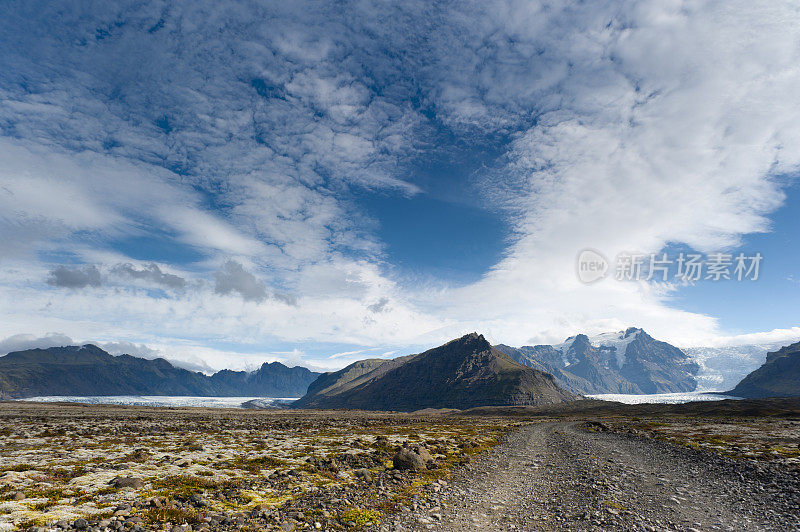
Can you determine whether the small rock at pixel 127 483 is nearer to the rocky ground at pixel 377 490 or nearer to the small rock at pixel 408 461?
the rocky ground at pixel 377 490

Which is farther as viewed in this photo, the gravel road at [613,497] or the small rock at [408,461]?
the small rock at [408,461]

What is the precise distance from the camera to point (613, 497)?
17797mm

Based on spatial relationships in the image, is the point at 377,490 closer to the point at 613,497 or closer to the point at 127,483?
the point at 613,497

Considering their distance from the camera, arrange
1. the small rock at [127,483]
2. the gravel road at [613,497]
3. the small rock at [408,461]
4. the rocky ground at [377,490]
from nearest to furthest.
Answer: the rocky ground at [377,490] < the gravel road at [613,497] < the small rock at [127,483] < the small rock at [408,461]

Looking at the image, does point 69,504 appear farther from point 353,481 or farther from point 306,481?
point 353,481

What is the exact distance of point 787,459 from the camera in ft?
92.2

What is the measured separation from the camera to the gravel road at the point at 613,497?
14523 mm

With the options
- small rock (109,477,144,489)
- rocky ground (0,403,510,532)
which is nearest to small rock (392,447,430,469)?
rocky ground (0,403,510,532)

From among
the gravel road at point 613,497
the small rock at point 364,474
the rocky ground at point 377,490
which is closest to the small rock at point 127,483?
the rocky ground at point 377,490

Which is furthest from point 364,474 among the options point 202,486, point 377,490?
point 202,486

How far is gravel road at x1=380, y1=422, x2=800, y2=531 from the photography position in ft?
47.6

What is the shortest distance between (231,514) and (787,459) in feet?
132

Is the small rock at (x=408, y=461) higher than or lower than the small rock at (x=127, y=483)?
lower

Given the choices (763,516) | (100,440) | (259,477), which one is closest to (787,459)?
(763,516)
